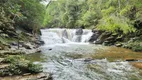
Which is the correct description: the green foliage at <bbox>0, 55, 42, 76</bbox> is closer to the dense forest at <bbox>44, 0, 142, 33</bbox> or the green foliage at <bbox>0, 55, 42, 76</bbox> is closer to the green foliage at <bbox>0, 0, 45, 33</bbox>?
the green foliage at <bbox>0, 0, 45, 33</bbox>

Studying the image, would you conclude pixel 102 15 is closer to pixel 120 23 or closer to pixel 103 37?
pixel 103 37

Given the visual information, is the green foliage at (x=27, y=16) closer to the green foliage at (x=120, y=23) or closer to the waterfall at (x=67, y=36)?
the waterfall at (x=67, y=36)

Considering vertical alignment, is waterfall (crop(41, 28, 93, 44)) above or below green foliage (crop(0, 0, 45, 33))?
below

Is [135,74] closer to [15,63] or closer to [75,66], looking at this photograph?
[75,66]

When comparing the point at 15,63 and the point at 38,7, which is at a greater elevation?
the point at 38,7

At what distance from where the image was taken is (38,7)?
22.4m

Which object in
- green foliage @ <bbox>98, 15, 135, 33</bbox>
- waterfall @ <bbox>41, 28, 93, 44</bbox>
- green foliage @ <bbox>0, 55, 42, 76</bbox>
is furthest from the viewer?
waterfall @ <bbox>41, 28, 93, 44</bbox>

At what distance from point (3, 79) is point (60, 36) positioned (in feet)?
75.9

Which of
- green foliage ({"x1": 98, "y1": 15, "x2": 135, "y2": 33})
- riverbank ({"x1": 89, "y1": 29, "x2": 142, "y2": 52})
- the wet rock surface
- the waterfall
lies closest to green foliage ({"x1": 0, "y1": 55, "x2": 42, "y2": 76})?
the wet rock surface

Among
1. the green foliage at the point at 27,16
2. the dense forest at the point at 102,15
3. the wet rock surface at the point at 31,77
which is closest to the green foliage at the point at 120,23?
the dense forest at the point at 102,15

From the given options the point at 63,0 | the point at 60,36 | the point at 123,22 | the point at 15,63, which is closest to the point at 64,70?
the point at 15,63

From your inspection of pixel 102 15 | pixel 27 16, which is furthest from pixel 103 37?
pixel 27 16

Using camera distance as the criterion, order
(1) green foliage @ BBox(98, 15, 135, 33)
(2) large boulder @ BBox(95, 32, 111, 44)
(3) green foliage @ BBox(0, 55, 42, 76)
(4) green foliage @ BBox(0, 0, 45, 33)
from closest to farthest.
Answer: (3) green foliage @ BBox(0, 55, 42, 76)
(4) green foliage @ BBox(0, 0, 45, 33)
(1) green foliage @ BBox(98, 15, 135, 33)
(2) large boulder @ BBox(95, 32, 111, 44)

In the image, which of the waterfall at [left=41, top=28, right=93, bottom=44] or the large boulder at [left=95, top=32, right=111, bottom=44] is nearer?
the large boulder at [left=95, top=32, right=111, bottom=44]
